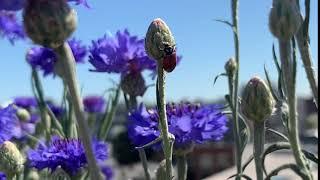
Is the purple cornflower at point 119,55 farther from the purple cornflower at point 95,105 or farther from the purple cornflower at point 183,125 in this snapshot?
the purple cornflower at point 95,105

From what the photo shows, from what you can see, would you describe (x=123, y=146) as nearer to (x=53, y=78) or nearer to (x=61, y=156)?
(x=53, y=78)

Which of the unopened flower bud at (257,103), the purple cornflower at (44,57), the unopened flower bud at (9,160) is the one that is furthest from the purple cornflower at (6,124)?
the unopened flower bud at (257,103)

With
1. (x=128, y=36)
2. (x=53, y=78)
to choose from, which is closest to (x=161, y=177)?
(x=128, y=36)

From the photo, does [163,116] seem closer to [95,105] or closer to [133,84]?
[133,84]

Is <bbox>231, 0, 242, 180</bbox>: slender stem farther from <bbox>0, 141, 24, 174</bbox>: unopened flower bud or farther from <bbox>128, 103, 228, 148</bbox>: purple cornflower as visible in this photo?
<bbox>0, 141, 24, 174</bbox>: unopened flower bud

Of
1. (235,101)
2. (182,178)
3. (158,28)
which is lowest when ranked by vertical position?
(182,178)

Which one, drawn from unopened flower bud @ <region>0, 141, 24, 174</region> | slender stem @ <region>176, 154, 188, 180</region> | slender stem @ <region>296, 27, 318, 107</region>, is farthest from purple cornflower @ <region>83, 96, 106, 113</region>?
slender stem @ <region>296, 27, 318, 107</region>
